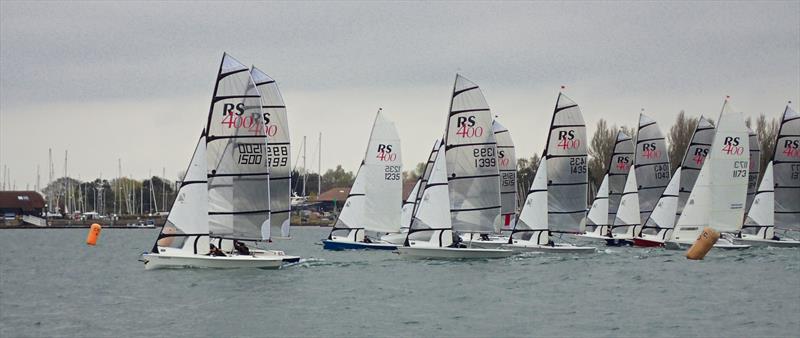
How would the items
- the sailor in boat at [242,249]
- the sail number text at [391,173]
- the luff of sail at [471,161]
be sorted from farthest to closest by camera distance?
the sail number text at [391,173] → the luff of sail at [471,161] → the sailor in boat at [242,249]

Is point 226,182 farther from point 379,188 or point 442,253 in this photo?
point 379,188

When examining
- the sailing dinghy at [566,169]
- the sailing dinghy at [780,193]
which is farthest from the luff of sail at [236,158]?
the sailing dinghy at [780,193]

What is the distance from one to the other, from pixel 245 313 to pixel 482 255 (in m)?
17.7

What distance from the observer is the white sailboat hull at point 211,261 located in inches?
1560

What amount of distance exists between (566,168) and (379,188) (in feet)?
31.3

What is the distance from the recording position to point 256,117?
42562 mm

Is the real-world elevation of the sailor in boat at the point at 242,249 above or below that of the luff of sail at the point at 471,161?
below

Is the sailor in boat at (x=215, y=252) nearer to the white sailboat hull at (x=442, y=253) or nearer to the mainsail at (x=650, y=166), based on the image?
the white sailboat hull at (x=442, y=253)

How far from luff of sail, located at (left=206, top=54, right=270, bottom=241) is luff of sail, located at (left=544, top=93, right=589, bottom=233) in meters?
17.6

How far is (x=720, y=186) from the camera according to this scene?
195ft

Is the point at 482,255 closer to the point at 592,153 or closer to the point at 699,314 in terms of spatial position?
the point at 699,314

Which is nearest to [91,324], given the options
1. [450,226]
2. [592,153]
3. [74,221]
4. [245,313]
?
[245,313]

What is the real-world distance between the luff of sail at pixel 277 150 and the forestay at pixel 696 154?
2738 cm

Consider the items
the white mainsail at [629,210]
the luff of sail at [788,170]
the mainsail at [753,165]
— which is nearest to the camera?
the luff of sail at [788,170]
